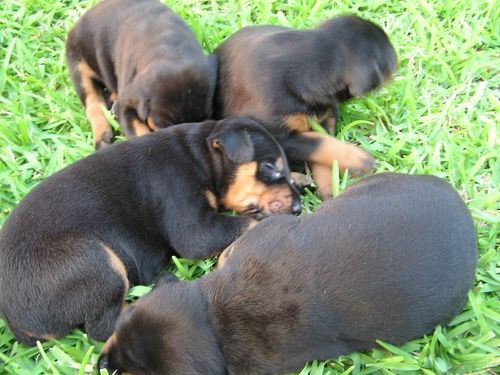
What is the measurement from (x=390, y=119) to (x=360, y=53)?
59 cm

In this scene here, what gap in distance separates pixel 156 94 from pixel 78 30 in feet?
4.18

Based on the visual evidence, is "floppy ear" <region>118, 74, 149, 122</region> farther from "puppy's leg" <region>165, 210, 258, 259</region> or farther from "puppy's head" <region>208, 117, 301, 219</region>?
"puppy's leg" <region>165, 210, 258, 259</region>

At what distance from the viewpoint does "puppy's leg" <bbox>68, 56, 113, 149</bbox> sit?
14.2ft

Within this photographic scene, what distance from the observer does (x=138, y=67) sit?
4.39 metres

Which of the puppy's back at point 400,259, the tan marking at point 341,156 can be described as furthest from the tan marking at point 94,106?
the puppy's back at point 400,259

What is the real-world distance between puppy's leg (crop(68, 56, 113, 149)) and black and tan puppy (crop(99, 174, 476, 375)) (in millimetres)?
1753

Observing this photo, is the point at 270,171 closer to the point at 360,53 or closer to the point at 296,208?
the point at 296,208

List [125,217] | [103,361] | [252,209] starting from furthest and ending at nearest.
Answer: [252,209]
[125,217]
[103,361]

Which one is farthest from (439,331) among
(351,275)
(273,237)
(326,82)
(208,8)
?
(208,8)

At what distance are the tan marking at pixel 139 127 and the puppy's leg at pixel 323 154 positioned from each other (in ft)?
3.27

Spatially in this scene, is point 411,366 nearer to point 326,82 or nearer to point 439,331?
point 439,331

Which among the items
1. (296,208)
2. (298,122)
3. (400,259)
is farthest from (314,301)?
(298,122)

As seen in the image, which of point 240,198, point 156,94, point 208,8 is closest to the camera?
point 240,198

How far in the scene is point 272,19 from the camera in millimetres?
4988
